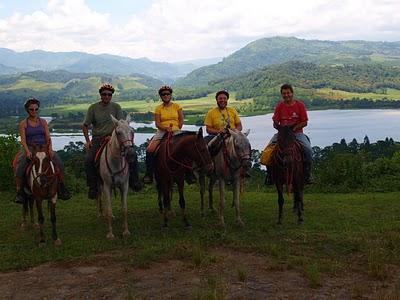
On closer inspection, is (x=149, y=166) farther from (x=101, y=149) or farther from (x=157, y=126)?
(x=101, y=149)

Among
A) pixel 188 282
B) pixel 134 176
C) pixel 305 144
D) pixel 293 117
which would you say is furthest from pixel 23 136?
pixel 305 144

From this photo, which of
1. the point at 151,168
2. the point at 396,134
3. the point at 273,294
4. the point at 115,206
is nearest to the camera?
the point at 273,294

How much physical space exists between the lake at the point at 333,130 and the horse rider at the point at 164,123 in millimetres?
59729

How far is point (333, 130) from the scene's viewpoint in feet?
314

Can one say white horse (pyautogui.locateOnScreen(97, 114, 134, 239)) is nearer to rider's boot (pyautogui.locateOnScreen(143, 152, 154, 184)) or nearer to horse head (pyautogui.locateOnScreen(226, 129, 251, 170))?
rider's boot (pyautogui.locateOnScreen(143, 152, 154, 184))

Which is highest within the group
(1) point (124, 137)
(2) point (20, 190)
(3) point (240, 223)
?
(1) point (124, 137)

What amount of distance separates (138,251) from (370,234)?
437 cm

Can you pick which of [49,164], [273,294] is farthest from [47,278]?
[273,294]

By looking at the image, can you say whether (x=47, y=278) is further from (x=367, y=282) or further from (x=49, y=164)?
(x=367, y=282)

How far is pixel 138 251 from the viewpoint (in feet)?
25.6

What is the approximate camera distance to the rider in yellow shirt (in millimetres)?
9711

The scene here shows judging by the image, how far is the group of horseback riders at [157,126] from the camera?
9078 millimetres

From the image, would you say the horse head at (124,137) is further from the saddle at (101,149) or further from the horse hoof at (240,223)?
the horse hoof at (240,223)

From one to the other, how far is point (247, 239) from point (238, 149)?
190 cm
